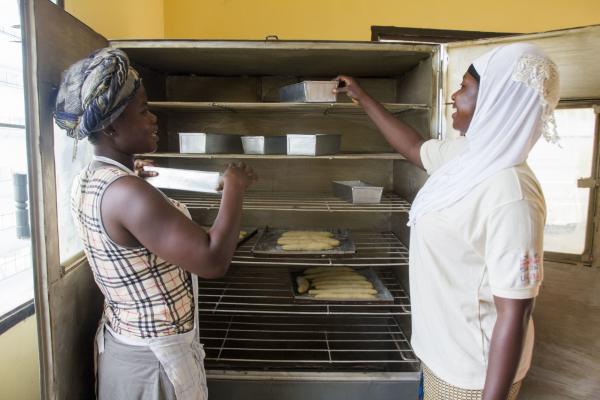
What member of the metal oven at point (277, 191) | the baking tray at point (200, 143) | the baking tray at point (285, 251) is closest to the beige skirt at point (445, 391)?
the metal oven at point (277, 191)

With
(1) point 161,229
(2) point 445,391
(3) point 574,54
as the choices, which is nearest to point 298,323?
(2) point 445,391

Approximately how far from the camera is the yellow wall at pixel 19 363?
1.42 m

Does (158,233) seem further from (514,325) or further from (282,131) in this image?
(282,131)

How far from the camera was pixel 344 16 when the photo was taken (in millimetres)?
2977

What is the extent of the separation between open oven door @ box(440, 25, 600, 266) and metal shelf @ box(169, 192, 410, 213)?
1.68ft

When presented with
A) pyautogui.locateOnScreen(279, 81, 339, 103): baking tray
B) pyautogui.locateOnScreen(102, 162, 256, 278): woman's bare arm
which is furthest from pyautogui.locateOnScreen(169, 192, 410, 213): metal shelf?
Answer: pyautogui.locateOnScreen(102, 162, 256, 278): woman's bare arm

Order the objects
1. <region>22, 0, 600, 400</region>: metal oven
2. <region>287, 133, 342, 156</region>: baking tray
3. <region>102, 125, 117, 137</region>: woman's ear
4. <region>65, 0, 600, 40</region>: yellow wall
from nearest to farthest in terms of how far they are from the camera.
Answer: <region>102, 125, 117, 137</region>: woman's ear < <region>22, 0, 600, 400</region>: metal oven < <region>287, 133, 342, 156</region>: baking tray < <region>65, 0, 600, 40</region>: yellow wall

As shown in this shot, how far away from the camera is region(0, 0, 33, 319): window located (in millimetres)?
1427

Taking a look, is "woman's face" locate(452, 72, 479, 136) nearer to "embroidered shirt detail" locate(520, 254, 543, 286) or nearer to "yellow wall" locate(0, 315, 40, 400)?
"embroidered shirt detail" locate(520, 254, 543, 286)

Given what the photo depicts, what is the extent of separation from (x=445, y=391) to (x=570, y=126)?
48.0 inches

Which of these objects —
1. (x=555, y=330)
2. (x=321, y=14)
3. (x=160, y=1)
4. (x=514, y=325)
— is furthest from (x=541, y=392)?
(x=160, y=1)

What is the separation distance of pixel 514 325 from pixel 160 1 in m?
2.88

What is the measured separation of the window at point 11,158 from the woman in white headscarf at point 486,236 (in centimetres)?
130

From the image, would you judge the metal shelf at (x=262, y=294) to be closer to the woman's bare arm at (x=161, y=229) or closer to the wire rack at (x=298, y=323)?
the wire rack at (x=298, y=323)
